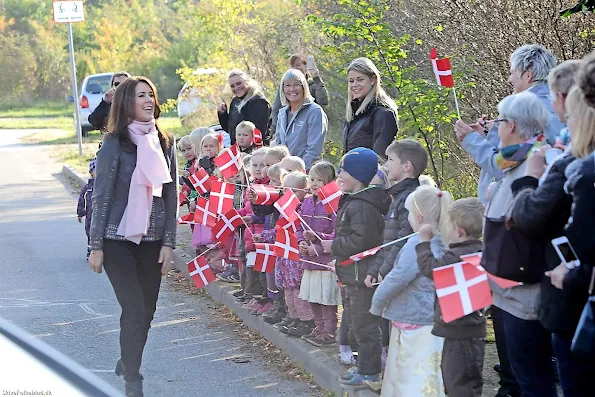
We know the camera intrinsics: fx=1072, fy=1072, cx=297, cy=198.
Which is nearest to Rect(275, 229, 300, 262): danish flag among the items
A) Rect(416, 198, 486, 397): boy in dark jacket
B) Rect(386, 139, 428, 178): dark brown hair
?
Rect(386, 139, 428, 178): dark brown hair

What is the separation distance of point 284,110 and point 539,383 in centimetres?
500

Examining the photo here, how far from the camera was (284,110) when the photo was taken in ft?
31.6

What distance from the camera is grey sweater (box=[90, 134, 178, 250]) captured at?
6578 mm

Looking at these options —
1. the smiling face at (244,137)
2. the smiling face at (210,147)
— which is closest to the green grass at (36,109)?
the smiling face at (210,147)

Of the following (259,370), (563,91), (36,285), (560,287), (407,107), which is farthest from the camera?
(36,285)

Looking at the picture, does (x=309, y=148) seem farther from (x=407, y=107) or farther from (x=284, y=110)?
(x=407, y=107)

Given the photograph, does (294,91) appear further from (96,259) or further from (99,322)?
(96,259)

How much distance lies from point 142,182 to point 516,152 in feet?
8.04

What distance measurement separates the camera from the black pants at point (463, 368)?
18.3 ft

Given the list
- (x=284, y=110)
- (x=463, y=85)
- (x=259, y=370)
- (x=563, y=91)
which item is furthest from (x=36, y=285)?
(x=563, y=91)

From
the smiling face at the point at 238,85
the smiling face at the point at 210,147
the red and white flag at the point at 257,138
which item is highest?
the smiling face at the point at 238,85

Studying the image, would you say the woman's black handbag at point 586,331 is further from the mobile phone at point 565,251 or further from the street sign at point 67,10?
the street sign at point 67,10

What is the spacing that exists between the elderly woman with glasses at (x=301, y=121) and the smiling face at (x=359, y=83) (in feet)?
3.93

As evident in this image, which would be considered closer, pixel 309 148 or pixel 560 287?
pixel 560 287
